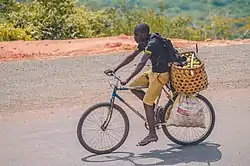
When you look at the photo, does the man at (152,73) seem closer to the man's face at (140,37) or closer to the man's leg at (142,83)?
the man's face at (140,37)

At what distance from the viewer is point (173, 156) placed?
697cm

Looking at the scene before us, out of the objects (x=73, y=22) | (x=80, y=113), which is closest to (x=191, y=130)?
(x=80, y=113)

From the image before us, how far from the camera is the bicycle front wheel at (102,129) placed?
280 inches

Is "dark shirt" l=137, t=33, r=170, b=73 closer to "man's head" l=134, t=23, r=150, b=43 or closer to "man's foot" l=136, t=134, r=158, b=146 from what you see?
"man's head" l=134, t=23, r=150, b=43

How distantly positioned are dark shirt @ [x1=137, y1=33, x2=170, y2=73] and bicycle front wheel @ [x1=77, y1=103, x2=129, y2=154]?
0.68 metres

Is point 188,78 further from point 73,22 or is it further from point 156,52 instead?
point 73,22

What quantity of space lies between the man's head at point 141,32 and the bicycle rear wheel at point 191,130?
0.86 metres

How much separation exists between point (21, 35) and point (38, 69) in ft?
22.4

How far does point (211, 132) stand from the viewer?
7.74 metres

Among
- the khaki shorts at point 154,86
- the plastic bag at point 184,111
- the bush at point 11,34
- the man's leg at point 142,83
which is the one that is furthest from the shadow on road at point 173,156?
the bush at point 11,34

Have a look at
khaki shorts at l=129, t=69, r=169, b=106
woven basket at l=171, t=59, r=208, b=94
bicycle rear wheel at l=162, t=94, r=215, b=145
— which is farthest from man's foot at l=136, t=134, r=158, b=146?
woven basket at l=171, t=59, r=208, b=94

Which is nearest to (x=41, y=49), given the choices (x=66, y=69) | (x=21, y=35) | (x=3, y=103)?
(x=21, y=35)

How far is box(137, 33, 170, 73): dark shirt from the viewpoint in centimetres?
688

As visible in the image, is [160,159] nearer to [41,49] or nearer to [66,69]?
[66,69]
